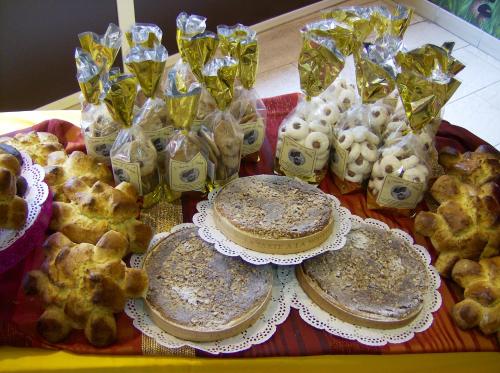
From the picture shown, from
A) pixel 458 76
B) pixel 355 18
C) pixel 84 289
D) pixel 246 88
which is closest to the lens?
pixel 84 289

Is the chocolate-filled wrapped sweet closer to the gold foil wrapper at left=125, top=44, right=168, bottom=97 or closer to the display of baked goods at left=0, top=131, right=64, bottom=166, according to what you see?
the gold foil wrapper at left=125, top=44, right=168, bottom=97

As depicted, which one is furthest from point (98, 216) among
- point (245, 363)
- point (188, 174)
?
point (245, 363)

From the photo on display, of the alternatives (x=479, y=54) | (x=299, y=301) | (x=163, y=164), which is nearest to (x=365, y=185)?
(x=299, y=301)

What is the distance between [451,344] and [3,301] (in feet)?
3.17

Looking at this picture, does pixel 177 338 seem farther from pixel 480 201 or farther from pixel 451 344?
pixel 480 201

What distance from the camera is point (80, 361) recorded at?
1.10 meters

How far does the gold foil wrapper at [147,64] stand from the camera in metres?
1.27

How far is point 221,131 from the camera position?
1.43 m

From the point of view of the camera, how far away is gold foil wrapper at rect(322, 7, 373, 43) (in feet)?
5.51

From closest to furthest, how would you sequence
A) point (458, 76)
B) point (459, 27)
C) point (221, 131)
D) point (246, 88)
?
point (221, 131) < point (246, 88) < point (458, 76) < point (459, 27)

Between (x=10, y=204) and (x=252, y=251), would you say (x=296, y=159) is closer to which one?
(x=252, y=251)

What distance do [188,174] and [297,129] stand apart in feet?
1.06

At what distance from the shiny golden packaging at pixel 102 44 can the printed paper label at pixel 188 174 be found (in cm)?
33

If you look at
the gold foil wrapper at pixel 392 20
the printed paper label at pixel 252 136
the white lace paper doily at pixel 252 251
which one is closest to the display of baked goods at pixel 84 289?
the white lace paper doily at pixel 252 251
